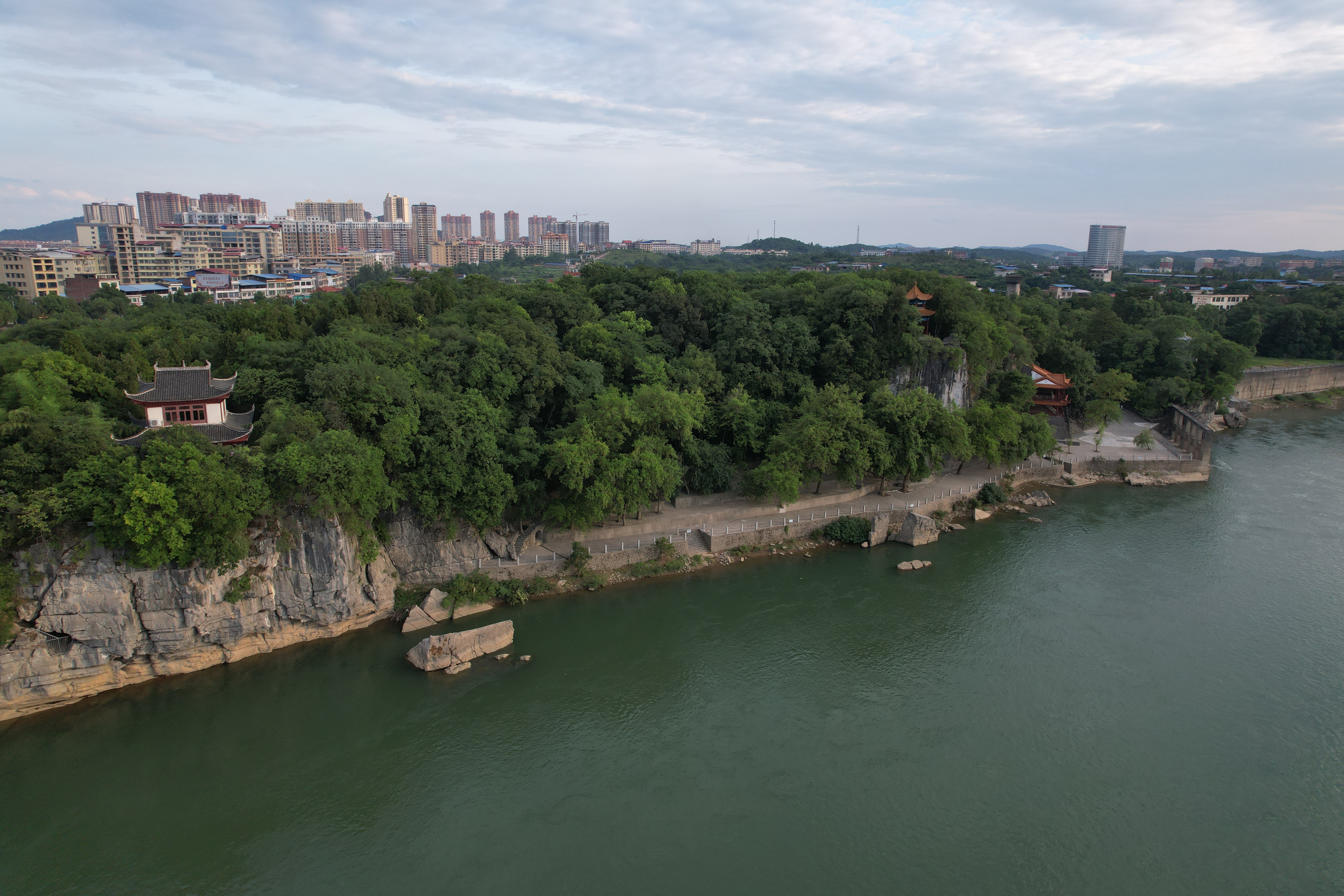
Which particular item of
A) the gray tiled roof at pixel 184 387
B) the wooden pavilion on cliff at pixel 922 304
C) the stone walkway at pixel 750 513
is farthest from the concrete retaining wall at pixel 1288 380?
the gray tiled roof at pixel 184 387

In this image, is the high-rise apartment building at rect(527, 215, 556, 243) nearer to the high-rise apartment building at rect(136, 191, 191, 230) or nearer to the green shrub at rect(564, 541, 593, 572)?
the high-rise apartment building at rect(136, 191, 191, 230)

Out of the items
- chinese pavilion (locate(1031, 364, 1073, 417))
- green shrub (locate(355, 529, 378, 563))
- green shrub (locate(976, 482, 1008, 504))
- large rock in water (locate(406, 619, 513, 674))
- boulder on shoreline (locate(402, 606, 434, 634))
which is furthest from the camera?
chinese pavilion (locate(1031, 364, 1073, 417))

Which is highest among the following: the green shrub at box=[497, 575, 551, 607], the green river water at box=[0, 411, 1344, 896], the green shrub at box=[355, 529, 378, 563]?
the green shrub at box=[355, 529, 378, 563]

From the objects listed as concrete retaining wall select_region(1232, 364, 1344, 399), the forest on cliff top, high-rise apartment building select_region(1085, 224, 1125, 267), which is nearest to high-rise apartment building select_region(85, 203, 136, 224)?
the forest on cliff top

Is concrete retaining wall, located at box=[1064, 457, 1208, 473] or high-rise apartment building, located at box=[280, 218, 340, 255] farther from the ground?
high-rise apartment building, located at box=[280, 218, 340, 255]

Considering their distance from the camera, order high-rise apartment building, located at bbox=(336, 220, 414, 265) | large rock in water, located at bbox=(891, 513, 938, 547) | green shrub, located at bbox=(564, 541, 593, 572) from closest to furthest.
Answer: green shrub, located at bbox=(564, 541, 593, 572) → large rock in water, located at bbox=(891, 513, 938, 547) → high-rise apartment building, located at bbox=(336, 220, 414, 265)

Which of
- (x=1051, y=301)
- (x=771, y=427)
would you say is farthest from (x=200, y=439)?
(x=1051, y=301)

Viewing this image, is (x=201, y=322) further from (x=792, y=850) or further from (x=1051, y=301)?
(x=1051, y=301)

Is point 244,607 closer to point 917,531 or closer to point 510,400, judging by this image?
point 510,400
